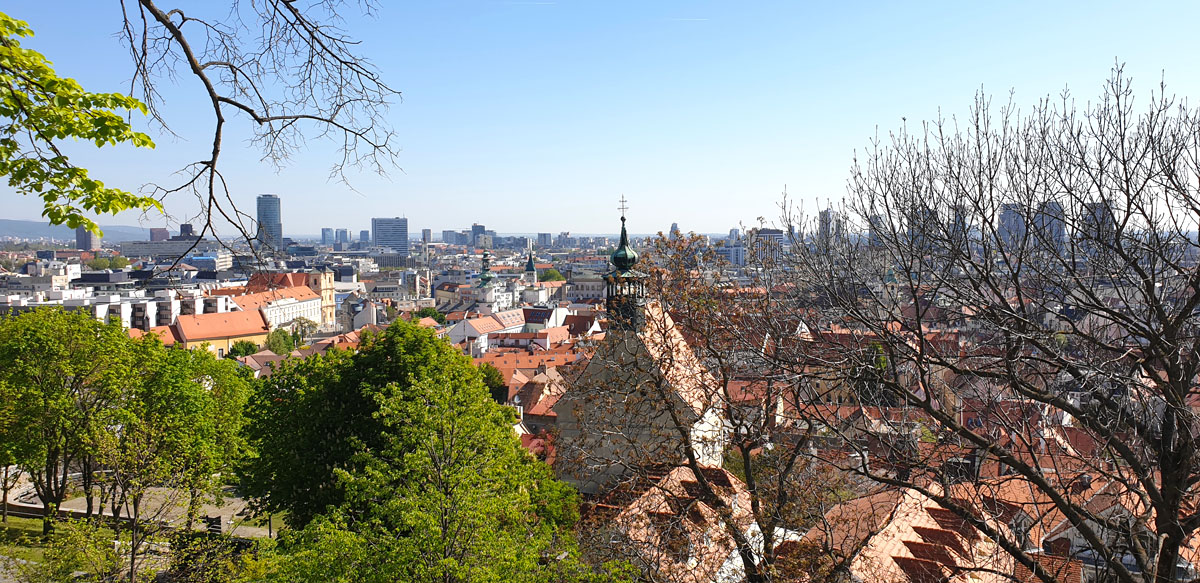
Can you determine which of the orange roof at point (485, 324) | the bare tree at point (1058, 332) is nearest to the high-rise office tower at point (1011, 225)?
the bare tree at point (1058, 332)

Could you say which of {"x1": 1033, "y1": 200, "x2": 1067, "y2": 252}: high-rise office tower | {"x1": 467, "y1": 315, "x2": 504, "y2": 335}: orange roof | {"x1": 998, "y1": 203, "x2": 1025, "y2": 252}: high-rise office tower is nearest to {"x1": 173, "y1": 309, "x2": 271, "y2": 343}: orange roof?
{"x1": 467, "y1": 315, "x2": 504, "y2": 335}: orange roof

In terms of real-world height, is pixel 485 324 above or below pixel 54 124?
below

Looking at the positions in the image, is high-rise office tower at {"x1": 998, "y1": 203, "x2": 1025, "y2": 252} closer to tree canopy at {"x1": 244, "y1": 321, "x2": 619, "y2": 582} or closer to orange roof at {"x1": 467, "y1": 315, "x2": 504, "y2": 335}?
tree canopy at {"x1": 244, "y1": 321, "x2": 619, "y2": 582}

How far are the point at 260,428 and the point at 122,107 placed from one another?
1549 centimetres

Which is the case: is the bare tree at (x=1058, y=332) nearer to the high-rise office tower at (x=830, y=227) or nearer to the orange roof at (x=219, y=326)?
the high-rise office tower at (x=830, y=227)

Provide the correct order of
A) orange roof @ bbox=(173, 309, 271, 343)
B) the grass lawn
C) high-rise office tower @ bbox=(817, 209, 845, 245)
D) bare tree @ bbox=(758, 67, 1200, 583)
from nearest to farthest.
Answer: bare tree @ bbox=(758, 67, 1200, 583) → high-rise office tower @ bbox=(817, 209, 845, 245) → the grass lawn → orange roof @ bbox=(173, 309, 271, 343)

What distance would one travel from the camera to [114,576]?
13977 mm

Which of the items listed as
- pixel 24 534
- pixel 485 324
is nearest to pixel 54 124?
pixel 24 534

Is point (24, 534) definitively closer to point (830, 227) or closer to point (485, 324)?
point (830, 227)

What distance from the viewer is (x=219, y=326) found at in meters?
67.8

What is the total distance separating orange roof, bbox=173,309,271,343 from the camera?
65.1m

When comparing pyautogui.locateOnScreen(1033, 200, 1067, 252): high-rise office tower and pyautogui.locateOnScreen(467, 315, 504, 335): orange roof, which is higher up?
pyautogui.locateOnScreen(1033, 200, 1067, 252): high-rise office tower

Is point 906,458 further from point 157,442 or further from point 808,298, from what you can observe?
point 157,442

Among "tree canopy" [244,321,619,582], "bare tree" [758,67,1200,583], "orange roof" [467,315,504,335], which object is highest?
"bare tree" [758,67,1200,583]
